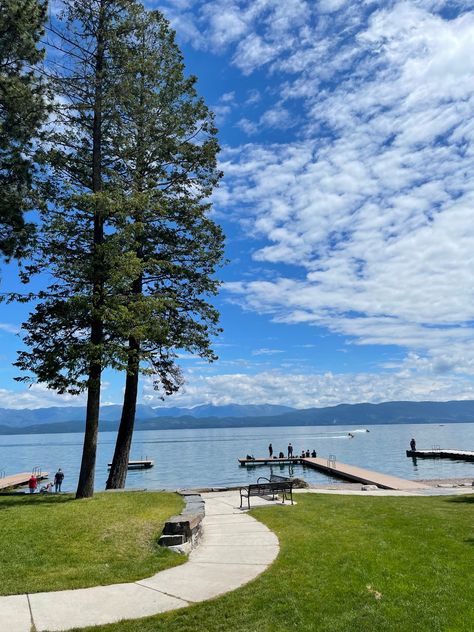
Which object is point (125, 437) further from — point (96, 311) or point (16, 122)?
point (16, 122)

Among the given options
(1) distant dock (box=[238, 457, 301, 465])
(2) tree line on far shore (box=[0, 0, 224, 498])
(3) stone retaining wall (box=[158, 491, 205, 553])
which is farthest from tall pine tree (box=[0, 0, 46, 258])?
(1) distant dock (box=[238, 457, 301, 465])

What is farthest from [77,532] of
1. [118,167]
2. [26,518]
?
[118,167]

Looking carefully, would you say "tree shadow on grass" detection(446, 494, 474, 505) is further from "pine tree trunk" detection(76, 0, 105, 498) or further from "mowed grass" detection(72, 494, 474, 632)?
"pine tree trunk" detection(76, 0, 105, 498)

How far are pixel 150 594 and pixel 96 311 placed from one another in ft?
30.5

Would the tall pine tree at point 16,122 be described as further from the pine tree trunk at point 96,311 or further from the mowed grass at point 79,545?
the mowed grass at point 79,545

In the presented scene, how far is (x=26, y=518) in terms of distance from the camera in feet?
39.5

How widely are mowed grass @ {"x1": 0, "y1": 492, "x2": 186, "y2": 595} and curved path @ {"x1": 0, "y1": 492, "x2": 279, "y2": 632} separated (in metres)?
0.42

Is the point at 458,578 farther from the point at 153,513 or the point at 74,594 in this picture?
the point at 153,513

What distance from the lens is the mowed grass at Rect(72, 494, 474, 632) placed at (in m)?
6.11

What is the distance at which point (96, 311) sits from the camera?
15125 mm

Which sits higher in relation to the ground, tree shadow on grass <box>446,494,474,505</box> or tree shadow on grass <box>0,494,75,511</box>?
tree shadow on grass <box>0,494,75,511</box>

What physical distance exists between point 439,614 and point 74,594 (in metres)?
5.12

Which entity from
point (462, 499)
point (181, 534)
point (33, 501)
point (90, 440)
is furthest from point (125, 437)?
point (462, 499)

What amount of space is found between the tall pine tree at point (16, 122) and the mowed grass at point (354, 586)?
1224cm
